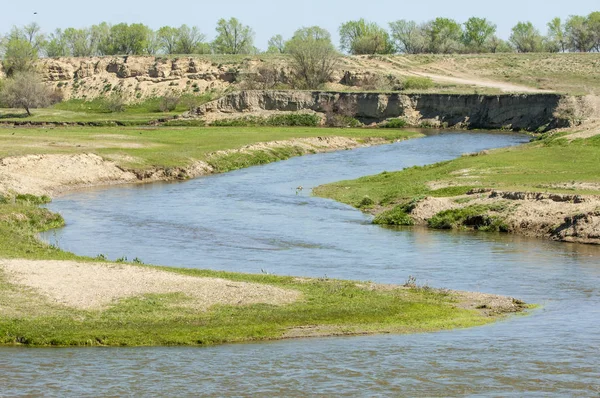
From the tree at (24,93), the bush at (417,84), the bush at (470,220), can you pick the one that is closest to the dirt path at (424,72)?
the bush at (417,84)

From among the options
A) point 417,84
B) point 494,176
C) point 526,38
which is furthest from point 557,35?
point 494,176

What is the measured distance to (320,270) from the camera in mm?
31625

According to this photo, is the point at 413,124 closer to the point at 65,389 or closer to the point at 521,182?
the point at 521,182


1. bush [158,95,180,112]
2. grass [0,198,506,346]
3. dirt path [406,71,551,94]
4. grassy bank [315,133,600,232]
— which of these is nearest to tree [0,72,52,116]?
bush [158,95,180,112]

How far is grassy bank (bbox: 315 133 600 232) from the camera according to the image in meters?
41.2

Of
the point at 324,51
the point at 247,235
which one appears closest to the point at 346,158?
the point at 247,235

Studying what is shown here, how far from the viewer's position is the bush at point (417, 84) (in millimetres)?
117188

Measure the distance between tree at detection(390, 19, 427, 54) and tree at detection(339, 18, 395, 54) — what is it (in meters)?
2.22

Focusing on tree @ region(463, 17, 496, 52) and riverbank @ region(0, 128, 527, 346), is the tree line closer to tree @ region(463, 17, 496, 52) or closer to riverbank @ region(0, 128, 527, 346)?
tree @ region(463, 17, 496, 52)

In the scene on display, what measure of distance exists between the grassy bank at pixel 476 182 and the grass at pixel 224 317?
14107 mm

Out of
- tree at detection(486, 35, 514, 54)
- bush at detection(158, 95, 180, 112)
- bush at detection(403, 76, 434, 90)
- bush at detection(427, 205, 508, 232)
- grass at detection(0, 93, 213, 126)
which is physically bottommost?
bush at detection(427, 205, 508, 232)

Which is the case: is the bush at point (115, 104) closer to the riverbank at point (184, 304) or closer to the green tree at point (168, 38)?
the green tree at point (168, 38)

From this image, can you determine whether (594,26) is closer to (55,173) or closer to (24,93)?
(24,93)

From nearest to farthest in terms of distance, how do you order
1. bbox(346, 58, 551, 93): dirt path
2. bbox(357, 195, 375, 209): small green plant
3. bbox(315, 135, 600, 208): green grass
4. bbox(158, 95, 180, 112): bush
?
1. bbox(315, 135, 600, 208): green grass
2. bbox(357, 195, 375, 209): small green plant
3. bbox(158, 95, 180, 112): bush
4. bbox(346, 58, 551, 93): dirt path
